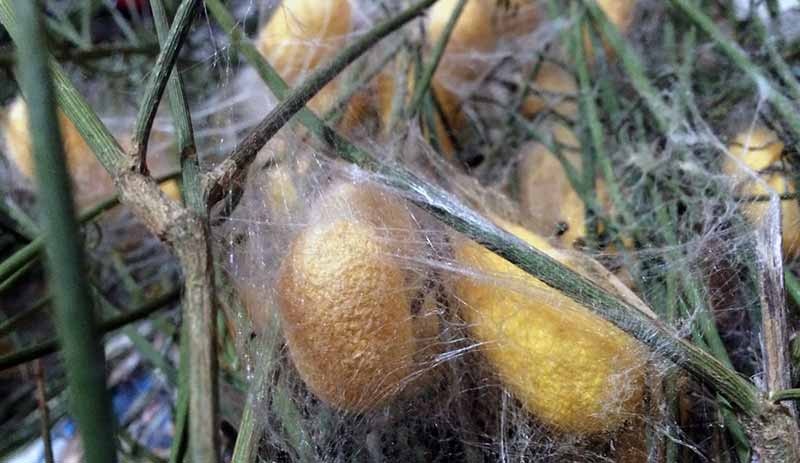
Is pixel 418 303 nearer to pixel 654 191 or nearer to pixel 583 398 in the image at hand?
pixel 583 398

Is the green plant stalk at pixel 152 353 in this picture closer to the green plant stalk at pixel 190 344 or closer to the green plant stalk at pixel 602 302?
the green plant stalk at pixel 190 344

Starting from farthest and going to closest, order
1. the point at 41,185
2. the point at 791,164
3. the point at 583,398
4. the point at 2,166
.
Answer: the point at 2,166 < the point at 791,164 < the point at 583,398 < the point at 41,185

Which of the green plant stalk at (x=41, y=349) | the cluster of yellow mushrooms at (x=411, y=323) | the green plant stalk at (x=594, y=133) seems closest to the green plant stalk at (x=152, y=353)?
the green plant stalk at (x=41, y=349)

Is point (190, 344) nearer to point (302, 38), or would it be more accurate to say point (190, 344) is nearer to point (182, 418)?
point (182, 418)

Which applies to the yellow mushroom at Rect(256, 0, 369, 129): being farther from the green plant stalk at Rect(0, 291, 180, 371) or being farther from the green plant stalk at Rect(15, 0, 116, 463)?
the green plant stalk at Rect(15, 0, 116, 463)

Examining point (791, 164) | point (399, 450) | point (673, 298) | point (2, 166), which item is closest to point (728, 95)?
point (791, 164)

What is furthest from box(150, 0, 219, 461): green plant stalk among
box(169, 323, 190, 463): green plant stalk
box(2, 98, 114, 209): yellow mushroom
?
box(2, 98, 114, 209): yellow mushroom
